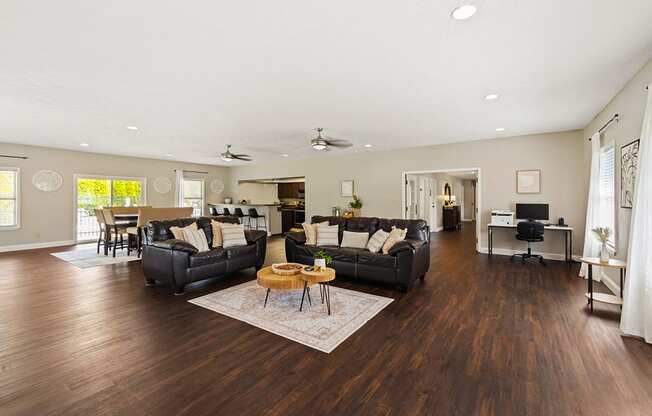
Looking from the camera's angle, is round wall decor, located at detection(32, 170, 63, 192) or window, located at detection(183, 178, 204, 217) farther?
window, located at detection(183, 178, 204, 217)

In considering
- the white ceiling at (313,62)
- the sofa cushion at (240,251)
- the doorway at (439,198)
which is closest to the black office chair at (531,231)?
the doorway at (439,198)

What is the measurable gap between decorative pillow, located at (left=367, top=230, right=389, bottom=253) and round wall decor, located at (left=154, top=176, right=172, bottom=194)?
27.6 ft

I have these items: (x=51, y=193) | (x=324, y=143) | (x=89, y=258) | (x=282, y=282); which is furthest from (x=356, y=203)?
(x=51, y=193)

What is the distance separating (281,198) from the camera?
13.9 metres

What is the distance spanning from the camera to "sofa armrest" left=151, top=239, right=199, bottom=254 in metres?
4.02

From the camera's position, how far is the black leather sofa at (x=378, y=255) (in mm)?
4020

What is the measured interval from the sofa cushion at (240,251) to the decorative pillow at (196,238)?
1.18ft

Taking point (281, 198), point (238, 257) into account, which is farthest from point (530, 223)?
point (281, 198)

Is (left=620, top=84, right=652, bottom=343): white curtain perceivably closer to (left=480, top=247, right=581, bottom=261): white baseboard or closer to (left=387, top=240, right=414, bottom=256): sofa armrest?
(left=387, top=240, right=414, bottom=256): sofa armrest

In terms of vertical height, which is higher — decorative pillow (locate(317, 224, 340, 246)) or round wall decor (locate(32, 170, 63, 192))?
round wall decor (locate(32, 170, 63, 192))

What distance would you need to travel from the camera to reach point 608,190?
14.6 ft

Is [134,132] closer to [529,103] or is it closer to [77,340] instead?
[77,340]

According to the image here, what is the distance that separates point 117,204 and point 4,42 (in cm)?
771

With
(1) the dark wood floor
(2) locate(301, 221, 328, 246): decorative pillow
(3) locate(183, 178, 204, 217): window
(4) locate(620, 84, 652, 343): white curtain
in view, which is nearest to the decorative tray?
(1) the dark wood floor
